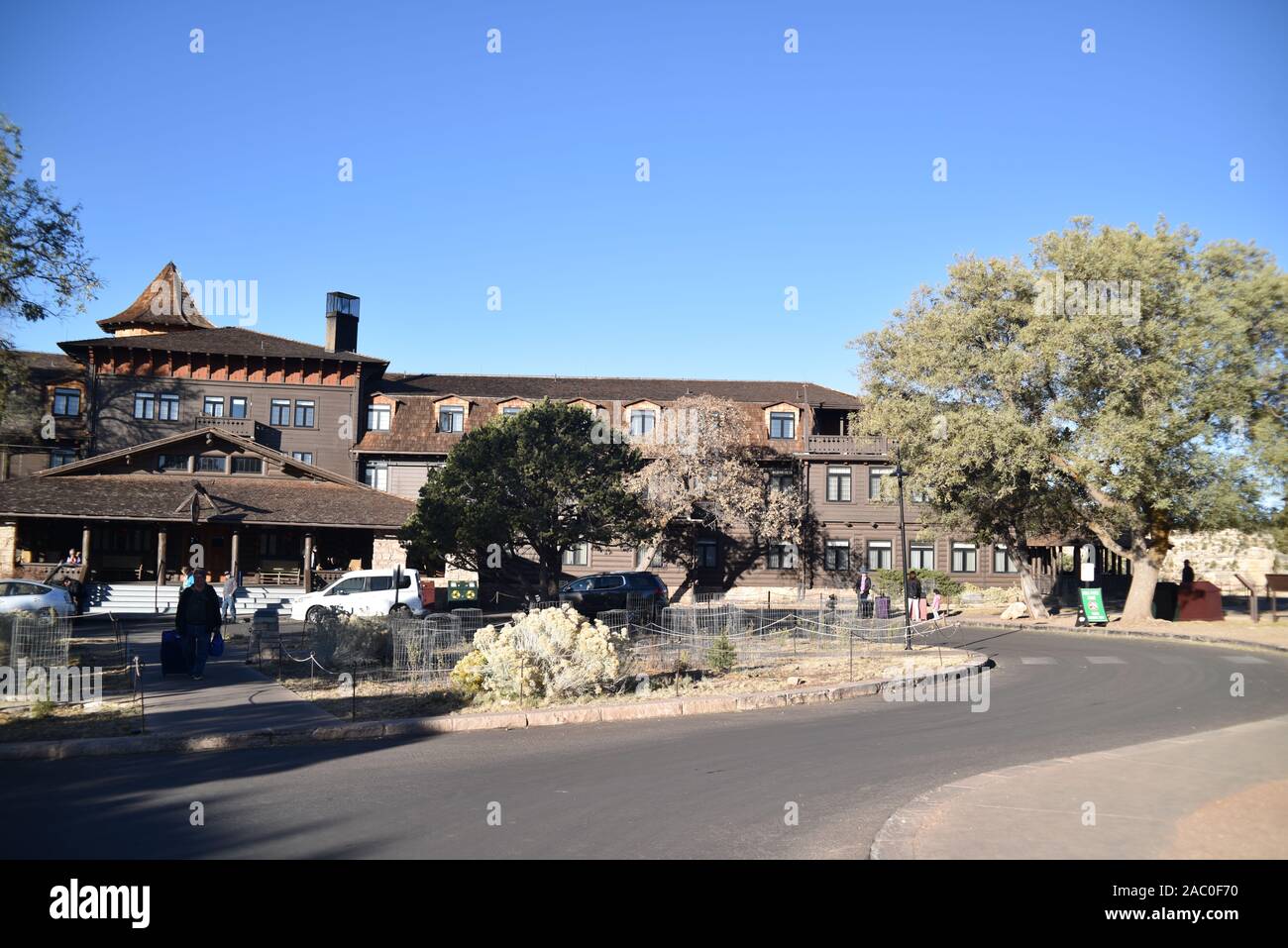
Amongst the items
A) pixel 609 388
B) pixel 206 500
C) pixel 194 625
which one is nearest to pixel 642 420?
pixel 609 388

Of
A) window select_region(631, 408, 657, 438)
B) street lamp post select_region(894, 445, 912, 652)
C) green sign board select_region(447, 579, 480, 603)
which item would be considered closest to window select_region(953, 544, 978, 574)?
street lamp post select_region(894, 445, 912, 652)

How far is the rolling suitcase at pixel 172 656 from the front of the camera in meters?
15.9

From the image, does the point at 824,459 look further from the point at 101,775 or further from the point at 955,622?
the point at 101,775

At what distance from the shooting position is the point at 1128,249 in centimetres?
3027

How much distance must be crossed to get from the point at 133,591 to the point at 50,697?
23677 millimetres

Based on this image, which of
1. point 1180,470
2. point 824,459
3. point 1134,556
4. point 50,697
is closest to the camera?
point 50,697

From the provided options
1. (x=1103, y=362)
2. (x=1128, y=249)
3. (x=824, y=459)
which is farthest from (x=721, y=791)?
(x=824, y=459)

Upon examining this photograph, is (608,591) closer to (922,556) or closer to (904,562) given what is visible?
(904,562)

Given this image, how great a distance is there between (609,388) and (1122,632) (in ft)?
88.6

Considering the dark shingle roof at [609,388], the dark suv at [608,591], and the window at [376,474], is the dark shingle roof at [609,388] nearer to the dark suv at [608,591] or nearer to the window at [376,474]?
the window at [376,474]

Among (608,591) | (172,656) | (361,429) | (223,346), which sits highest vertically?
(223,346)

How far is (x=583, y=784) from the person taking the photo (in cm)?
904

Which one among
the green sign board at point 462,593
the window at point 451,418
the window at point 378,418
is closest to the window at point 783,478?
the window at point 451,418

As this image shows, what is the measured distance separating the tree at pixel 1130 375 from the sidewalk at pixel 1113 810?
21.0m
